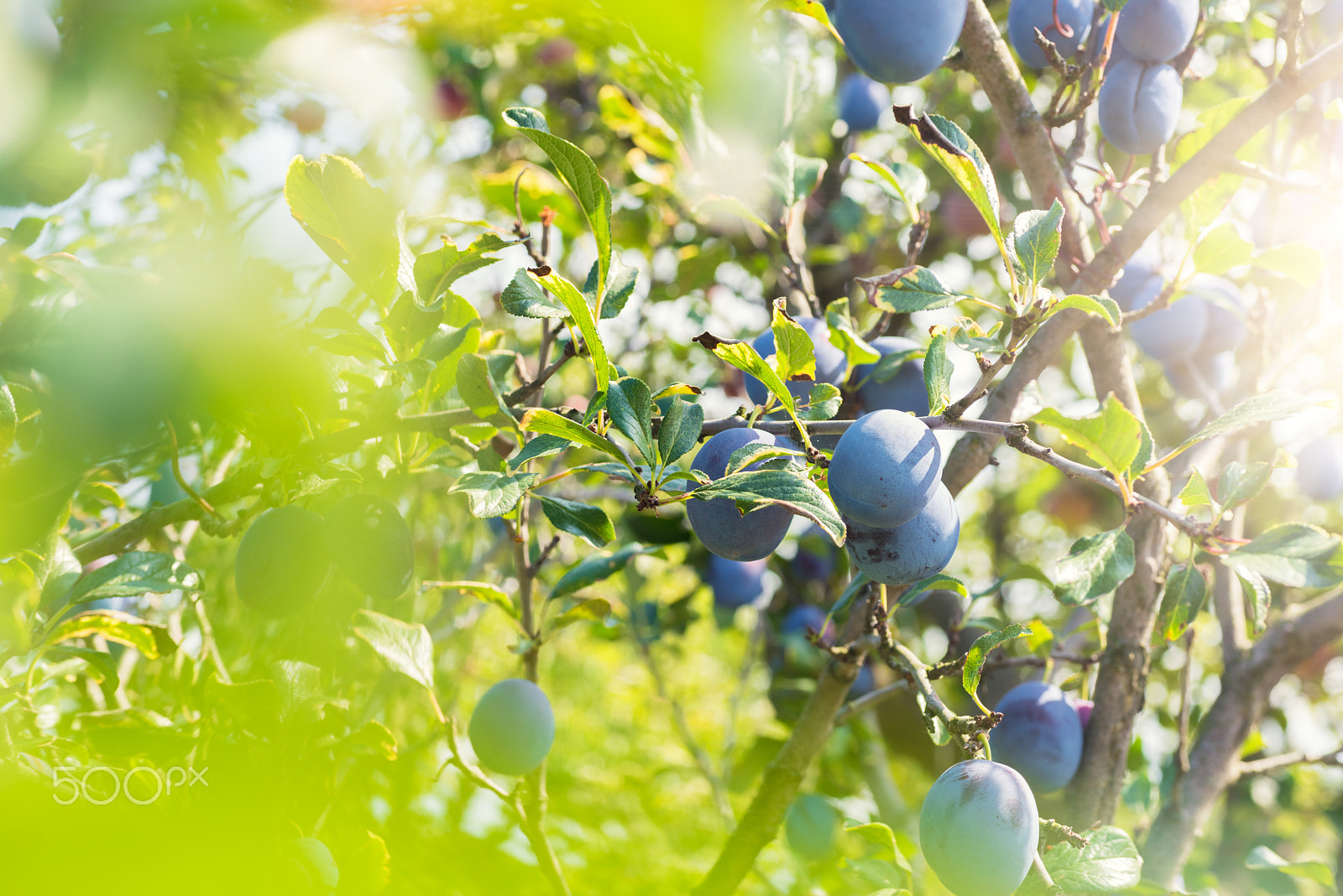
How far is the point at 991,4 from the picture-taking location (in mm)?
1866

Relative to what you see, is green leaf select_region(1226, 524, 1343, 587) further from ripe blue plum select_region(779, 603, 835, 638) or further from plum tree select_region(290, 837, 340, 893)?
ripe blue plum select_region(779, 603, 835, 638)

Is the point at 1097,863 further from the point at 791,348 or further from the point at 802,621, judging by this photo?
the point at 802,621

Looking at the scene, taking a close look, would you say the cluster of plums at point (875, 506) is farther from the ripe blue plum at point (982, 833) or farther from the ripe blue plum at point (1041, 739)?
the ripe blue plum at point (1041, 739)

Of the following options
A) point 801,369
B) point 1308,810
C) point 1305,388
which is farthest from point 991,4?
point 1308,810

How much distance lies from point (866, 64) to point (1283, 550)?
2.09 ft

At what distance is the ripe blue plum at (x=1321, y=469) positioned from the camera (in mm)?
1673

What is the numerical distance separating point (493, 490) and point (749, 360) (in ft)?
0.69

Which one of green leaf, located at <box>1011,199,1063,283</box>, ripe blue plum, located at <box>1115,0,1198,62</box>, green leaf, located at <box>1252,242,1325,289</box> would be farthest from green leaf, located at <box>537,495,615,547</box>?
ripe blue plum, located at <box>1115,0,1198,62</box>

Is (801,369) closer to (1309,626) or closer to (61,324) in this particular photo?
(61,324)

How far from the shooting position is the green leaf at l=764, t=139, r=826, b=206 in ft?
3.40

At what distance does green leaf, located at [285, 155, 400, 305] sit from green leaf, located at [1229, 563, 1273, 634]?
2.28 ft

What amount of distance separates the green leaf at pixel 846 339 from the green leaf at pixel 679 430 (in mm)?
283

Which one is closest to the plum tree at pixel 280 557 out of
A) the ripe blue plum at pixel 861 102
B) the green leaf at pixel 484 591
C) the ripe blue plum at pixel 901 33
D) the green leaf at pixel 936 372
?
the green leaf at pixel 484 591

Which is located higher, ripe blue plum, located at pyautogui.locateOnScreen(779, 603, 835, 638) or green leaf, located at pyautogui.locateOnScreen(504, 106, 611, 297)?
green leaf, located at pyautogui.locateOnScreen(504, 106, 611, 297)
